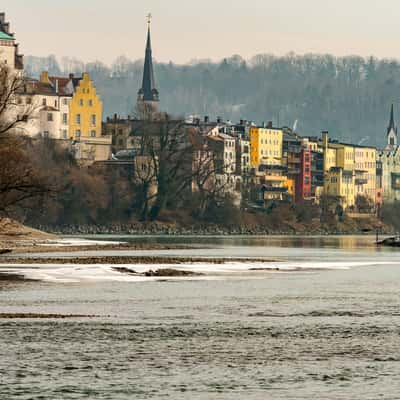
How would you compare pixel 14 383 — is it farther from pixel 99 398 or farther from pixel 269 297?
pixel 269 297

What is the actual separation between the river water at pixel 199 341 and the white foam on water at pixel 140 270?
1.14 m

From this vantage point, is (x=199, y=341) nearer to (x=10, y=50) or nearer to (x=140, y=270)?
(x=140, y=270)

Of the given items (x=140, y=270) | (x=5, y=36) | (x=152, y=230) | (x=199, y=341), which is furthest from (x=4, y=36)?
(x=199, y=341)

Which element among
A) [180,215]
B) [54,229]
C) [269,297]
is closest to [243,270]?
[269,297]

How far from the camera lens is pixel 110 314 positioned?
4466 centimetres

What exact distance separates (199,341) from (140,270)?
29189mm

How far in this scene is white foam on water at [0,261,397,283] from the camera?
201 feet

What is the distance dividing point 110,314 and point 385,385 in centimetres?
1484

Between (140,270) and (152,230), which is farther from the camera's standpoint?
(152,230)

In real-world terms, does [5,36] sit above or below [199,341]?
above

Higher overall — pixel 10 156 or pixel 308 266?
pixel 10 156

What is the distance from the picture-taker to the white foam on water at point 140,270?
61.3m

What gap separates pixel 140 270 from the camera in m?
67.1

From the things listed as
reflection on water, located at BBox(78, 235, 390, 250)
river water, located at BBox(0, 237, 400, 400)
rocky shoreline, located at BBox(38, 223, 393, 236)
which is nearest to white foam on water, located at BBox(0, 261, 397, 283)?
river water, located at BBox(0, 237, 400, 400)
